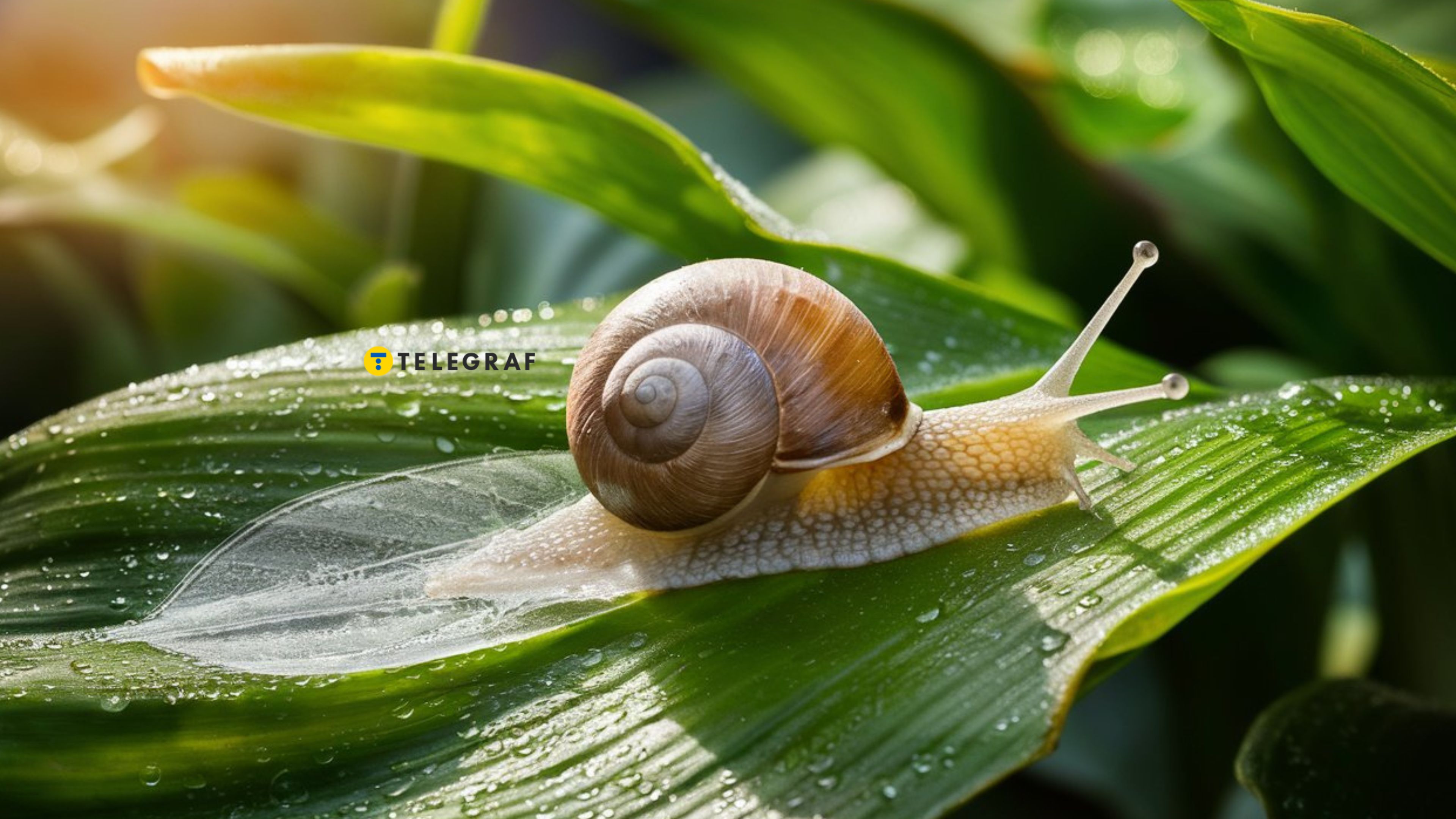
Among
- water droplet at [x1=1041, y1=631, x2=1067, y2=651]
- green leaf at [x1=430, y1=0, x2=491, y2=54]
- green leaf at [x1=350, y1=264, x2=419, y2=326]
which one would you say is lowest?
water droplet at [x1=1041, y1=631, x2=1067, y2=651]

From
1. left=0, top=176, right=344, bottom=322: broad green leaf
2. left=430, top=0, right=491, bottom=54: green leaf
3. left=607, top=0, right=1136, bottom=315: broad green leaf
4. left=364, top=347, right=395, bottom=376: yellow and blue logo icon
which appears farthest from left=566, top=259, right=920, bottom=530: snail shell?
left=0, top=176, right=344, bottom=322: broad green leaf

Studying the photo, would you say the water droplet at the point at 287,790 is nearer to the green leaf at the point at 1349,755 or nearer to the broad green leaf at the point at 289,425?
the broad green leaf at the point at 289,425

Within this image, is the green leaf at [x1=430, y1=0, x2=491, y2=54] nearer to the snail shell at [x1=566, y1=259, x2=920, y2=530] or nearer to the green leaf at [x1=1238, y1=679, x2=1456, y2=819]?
the snail shell at [x1=566, y1=259, x2=920, y2=530]

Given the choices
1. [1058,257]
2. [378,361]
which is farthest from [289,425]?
[1058,257]

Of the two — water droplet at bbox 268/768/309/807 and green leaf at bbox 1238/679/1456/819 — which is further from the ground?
water droplet at bbox 268/768/309/807

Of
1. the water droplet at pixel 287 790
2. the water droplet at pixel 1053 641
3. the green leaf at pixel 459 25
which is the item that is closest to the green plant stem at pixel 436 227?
the green leaf at pixel 459 25

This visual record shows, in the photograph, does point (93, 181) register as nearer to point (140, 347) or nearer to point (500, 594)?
point (140, 347)

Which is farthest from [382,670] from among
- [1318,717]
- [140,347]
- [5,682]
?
[140,347]

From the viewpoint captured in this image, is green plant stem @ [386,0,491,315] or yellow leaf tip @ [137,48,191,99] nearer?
yellow leaf tip @ [137,48,191,99]
